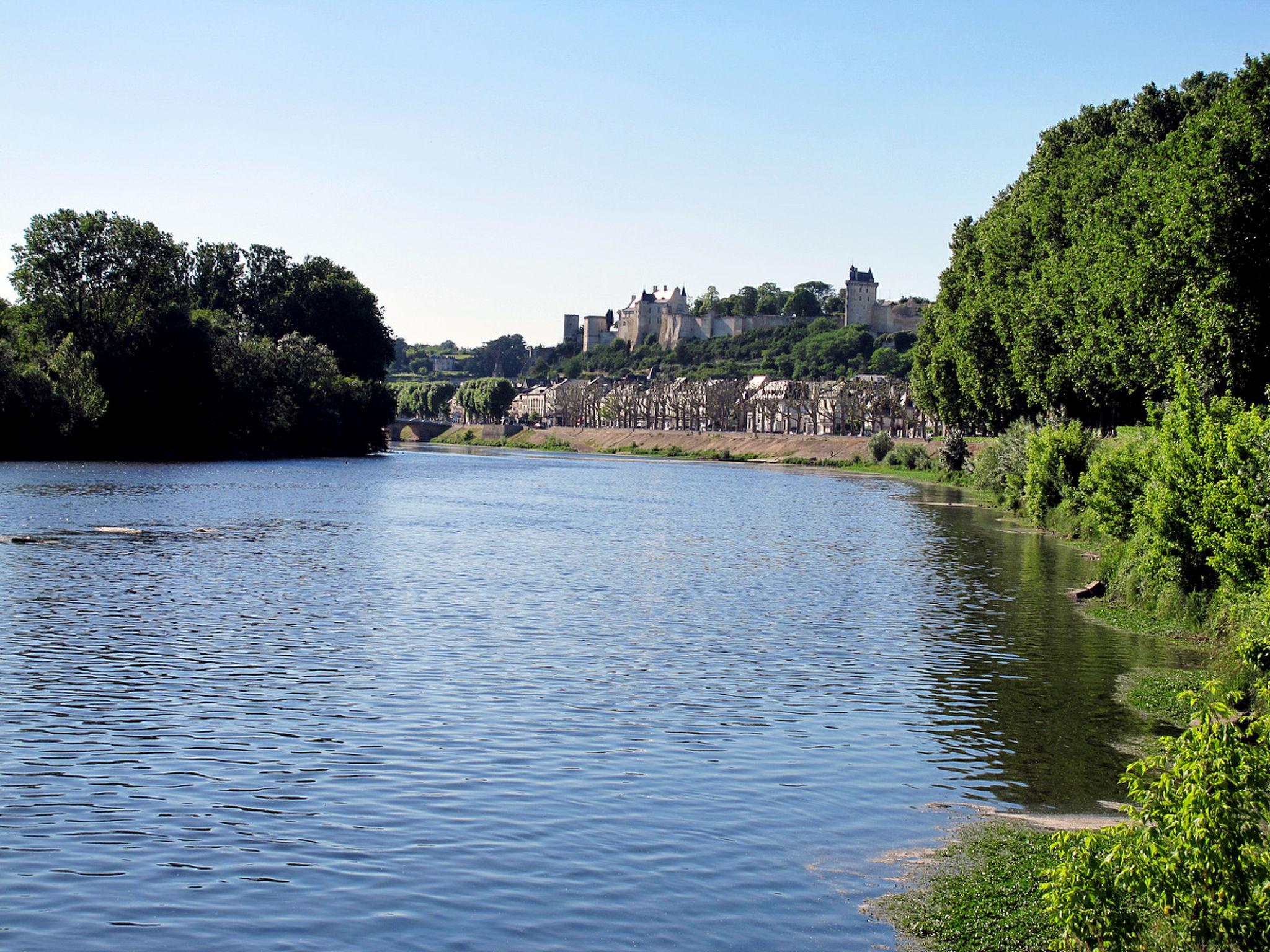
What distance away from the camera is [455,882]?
41.4ft

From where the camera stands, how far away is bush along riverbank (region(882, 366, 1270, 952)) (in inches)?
378

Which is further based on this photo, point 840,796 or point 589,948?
point 840,796

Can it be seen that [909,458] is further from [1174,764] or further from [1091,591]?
[1174,764]

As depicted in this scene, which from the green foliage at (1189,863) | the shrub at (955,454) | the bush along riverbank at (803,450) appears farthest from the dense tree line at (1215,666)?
the bush along riverbank at (803,450)

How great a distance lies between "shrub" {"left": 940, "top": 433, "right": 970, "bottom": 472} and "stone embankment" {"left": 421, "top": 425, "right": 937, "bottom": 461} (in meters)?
24.2

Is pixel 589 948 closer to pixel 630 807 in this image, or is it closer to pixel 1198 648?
pixel 630 807

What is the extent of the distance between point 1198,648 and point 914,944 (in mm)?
17525

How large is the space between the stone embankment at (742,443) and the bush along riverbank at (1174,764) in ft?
329

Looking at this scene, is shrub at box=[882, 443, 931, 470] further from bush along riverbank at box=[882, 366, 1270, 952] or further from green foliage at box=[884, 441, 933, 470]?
bush along riverbank at box=[882, 366, 1270, 952]

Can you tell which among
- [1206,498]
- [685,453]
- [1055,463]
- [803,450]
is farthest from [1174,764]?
[685,453]

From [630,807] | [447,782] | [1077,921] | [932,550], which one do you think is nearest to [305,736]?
[447,782]

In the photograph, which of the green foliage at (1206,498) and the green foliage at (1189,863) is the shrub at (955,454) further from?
the green foliage at (1189,863)

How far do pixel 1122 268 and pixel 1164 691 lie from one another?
105ft

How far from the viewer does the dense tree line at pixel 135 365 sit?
93062mm
